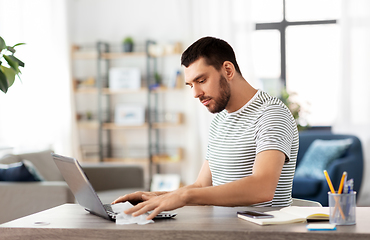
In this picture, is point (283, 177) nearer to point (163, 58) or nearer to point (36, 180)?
point (36, 180)

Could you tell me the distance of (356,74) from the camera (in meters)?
5.19

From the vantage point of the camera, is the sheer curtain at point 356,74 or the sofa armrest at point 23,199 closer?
the sofa armrest at point 23,199

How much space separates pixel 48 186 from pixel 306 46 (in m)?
3.65

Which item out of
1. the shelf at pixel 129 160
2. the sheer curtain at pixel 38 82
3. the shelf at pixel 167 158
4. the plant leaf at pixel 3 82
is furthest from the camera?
the shelf at pixel 129 160

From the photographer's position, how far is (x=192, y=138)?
5.55 metres

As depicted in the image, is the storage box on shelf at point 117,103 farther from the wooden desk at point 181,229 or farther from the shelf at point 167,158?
the wooden desk at point 181,229

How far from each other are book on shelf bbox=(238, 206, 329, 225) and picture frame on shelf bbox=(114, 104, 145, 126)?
4.37 meters

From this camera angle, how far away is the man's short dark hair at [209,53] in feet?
5.46

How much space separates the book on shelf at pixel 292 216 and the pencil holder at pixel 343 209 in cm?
5

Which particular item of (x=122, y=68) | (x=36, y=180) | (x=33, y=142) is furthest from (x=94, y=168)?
(x=122, y=68)

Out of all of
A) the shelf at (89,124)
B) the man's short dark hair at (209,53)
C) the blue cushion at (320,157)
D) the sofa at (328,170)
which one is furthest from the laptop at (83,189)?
the shelf at (89,124)

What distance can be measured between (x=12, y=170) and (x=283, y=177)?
2201mm

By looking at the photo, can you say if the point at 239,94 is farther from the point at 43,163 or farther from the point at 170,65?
the point at 170,65

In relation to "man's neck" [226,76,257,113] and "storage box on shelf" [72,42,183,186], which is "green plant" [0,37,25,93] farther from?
"storage box on shelf" [72,42,183,186]
